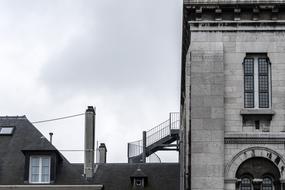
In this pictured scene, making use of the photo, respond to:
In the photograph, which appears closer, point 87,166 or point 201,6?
point 201,6

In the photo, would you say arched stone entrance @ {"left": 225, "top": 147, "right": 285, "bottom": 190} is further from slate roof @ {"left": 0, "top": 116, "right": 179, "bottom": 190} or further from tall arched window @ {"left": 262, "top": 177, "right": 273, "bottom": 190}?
slate roof @ {"left": 0, "top": 116, "right": 179, "bottom": 190}

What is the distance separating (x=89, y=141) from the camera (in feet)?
153

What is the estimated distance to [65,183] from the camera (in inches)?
1779

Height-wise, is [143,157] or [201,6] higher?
[201,6]

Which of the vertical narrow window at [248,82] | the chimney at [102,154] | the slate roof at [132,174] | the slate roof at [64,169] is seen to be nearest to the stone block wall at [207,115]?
the vertical narrow window at [248,82]

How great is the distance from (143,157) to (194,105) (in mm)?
22357

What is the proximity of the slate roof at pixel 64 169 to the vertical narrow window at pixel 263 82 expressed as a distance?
1641 cm

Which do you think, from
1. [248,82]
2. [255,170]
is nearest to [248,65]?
[248,82]

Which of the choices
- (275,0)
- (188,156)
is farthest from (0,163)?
(275,0)

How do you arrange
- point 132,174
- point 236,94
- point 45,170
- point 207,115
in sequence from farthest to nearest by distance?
point 132,174 < point 45,170 < point 236,94 < point 207,115

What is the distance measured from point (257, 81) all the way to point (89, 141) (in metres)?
17.6

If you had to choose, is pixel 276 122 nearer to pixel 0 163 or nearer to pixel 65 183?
pixel 65 183

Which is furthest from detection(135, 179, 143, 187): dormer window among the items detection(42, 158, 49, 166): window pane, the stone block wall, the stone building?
the stone block wall

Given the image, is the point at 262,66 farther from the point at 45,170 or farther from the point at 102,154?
the point at 102,154
